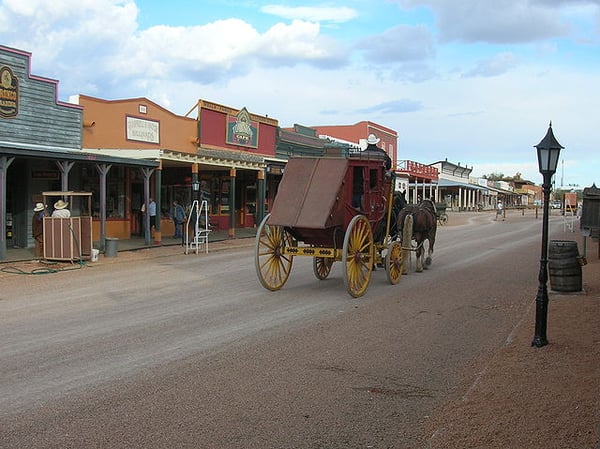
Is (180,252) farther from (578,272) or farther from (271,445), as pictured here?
(271,445)

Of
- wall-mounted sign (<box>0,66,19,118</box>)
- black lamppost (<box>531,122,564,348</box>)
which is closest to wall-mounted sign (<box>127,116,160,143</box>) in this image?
wall-mounted sign (<box>0,66,19,118</box>)

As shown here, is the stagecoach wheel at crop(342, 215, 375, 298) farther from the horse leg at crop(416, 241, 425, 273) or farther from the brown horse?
the horse leg at crop(416, 241, 425, 273)

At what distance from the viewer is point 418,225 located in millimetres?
14344

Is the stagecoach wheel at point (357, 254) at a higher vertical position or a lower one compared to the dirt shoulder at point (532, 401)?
higher

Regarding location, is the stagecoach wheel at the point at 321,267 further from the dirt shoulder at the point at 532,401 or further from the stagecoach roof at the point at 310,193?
the dirt shoulder at the point at 532,401

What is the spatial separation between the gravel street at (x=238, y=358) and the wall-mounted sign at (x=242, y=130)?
1424 cm

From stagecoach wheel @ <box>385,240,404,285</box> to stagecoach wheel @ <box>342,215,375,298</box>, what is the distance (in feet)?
3.35

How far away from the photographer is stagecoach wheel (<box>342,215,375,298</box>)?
1034cm

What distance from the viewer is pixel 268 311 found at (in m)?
9.46

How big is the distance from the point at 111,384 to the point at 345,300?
5403 mm

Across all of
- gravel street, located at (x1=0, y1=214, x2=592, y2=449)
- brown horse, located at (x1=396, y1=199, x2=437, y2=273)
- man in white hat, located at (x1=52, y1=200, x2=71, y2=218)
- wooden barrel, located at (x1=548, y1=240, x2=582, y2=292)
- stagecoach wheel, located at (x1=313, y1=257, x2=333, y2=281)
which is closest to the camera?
gravel street, located at (x1=0, y1=214, x2=592, y2=449)

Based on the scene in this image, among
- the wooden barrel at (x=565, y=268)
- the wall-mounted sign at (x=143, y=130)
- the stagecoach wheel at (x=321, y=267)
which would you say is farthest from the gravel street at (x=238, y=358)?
the wall-mounted sign at (x=143, y=130)

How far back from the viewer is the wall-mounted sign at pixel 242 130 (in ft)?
85.9

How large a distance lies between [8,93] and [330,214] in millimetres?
11949
